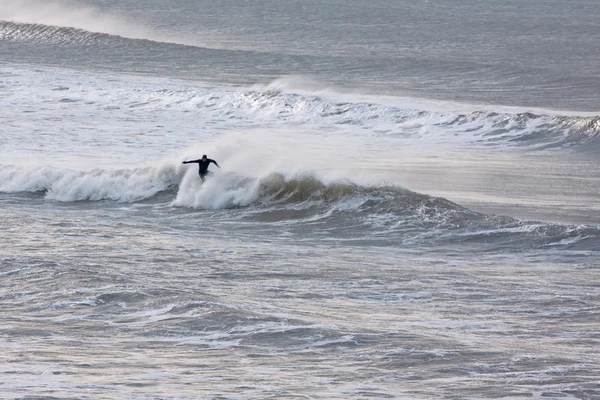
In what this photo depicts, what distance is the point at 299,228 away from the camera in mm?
19469

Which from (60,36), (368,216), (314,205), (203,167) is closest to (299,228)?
(368,216)

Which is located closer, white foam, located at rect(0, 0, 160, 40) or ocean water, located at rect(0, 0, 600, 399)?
ocean water, located at rect(0, 0, 600, 399)

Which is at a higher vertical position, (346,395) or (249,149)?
(249,149)

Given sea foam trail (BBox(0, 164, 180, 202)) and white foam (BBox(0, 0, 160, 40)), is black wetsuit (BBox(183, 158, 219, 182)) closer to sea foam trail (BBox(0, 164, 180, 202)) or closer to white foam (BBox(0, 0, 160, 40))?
sea foam trail (BBox(0, 164, 180, 202))

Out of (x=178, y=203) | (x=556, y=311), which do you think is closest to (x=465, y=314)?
(x=556, y=311)

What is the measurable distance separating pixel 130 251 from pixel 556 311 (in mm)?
6534

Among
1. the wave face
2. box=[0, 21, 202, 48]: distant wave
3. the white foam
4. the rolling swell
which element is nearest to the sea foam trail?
the wave face

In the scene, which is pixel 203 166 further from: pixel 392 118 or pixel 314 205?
pixel 392 118

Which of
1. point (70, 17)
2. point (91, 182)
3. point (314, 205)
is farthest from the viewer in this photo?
point (70, 17)

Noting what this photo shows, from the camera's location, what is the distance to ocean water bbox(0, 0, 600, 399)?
10.4 metres

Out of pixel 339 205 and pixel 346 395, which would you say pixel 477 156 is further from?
pixel 346 395

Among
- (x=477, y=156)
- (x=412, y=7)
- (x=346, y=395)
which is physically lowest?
(x=346, y=395)

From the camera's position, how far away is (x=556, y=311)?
41.7 feet

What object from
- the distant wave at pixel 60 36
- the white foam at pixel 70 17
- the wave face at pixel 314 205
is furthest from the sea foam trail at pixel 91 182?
the white foam at pixel 70 17
